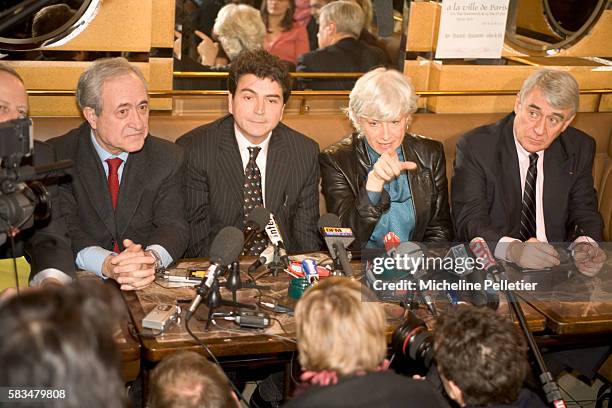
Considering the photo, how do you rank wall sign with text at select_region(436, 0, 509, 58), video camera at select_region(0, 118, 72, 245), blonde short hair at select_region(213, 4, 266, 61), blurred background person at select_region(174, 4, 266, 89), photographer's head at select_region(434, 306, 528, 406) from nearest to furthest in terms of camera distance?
photographer's head at select_region(434, 306, 528, 406) < video camera at select_region(0, 118, 72, 245) < wall sign with text at select_region(436, 0, 509, 58) < blurred background person at select_region(174, 4, 266, 89) < blonde short hair at select_region(213, 4, 266, 61)

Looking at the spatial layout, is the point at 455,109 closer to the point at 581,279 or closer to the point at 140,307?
the point at 581,279

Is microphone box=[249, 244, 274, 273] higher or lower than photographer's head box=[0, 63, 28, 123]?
lower

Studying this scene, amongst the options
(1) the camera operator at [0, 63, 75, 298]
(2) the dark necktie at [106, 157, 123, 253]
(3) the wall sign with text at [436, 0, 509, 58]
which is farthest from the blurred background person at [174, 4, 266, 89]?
(1) the camera operator at [0, 63, 75, 298]

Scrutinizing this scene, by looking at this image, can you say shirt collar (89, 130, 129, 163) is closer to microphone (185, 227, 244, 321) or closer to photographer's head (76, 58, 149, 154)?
photographer's head (76, 58, 149, 154)

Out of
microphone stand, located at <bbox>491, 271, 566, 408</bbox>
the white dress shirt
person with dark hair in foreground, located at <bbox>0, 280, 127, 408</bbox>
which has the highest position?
person with dark hair in foreground, located at <bbox>0, 280, 127, 408</bbox>

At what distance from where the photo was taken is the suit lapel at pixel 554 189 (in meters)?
4.15

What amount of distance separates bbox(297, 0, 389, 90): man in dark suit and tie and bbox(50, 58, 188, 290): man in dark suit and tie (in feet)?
7.67

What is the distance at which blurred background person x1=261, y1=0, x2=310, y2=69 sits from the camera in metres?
6.02

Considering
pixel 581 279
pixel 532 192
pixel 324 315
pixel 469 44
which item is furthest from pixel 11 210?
pixel 469 44

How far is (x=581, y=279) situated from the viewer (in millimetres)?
3381

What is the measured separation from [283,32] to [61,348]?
4.77 meters

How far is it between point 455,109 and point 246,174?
2052 millimetres

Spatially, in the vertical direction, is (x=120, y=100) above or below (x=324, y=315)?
above

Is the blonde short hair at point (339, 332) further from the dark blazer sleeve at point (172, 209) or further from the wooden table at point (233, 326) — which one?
the dark blazer sleeve at point (172, 209)
